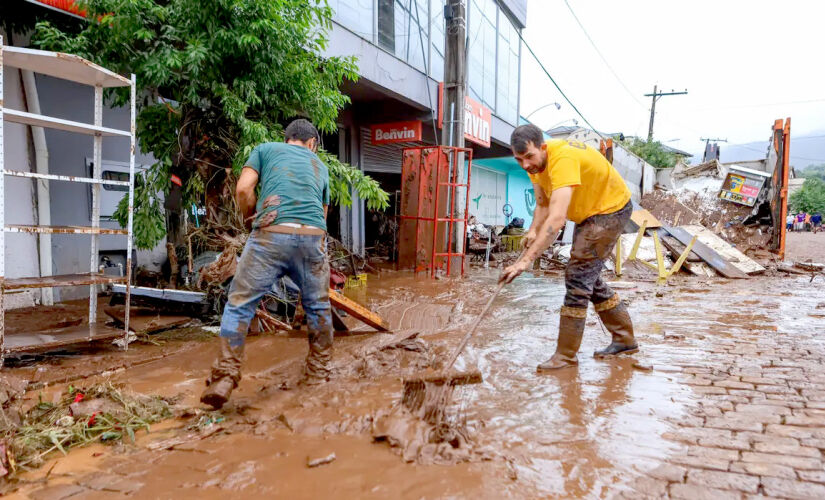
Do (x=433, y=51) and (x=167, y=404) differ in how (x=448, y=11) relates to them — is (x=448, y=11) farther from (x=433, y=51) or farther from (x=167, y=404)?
(x=167, y=404)

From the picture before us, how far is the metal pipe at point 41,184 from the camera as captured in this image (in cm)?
544

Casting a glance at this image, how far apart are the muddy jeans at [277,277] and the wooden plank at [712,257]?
8.39m

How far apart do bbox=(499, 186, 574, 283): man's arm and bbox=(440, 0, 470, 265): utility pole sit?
6.20 meters

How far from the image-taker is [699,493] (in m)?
1.88

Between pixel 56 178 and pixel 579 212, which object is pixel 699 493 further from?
pixel 56 178

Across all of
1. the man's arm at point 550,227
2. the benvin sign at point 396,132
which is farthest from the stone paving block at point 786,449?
the benvin sign at point 396,132

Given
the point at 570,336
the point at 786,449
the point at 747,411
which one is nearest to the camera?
the point at 786,449

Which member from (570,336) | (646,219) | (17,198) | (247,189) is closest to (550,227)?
(570,336)

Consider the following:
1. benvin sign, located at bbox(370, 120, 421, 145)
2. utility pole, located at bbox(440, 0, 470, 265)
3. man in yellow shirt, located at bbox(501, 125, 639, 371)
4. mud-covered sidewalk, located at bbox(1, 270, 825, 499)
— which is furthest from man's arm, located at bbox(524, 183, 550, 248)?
benvin sign, located at bbox(370, 120, 421, 145)

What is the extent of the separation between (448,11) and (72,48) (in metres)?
6.74

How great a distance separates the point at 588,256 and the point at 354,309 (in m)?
1.89

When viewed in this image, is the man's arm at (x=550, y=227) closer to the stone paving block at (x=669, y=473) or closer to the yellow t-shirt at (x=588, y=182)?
the yellow t-shirt at (x=588, y=182)

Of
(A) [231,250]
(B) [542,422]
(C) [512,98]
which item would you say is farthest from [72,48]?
(C) [512,98]

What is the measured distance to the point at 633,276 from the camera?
8.95 m
